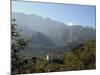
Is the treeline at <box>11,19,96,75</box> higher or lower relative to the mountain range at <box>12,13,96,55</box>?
lower

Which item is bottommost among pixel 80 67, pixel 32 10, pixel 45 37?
pixel 80 67

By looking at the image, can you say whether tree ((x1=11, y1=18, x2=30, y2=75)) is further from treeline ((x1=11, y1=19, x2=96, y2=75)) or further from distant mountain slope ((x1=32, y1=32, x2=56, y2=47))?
distant mountain slope ((x1=32, y1=32, x2=56, y2=47))

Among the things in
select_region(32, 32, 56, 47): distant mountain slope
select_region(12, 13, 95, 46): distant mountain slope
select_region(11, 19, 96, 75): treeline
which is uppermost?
select_region(12, 13, 95, 46): distant mountain slope

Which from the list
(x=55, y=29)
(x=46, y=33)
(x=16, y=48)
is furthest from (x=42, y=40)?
(x=16, y=48)

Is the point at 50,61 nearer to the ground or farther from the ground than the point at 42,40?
nearer to the ground

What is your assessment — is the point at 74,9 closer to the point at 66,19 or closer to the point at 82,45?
the point at 66,19

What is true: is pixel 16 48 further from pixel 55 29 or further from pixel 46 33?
pixel 55 29

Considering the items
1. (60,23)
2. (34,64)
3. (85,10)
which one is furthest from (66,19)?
(34,64)

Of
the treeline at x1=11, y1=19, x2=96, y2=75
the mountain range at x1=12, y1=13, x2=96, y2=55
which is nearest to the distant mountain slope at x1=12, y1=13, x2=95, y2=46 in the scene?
the mountain range at x1=12, y1=13, x2=96, y2=55

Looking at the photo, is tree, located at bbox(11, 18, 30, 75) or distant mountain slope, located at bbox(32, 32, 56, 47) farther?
distant mountain slope, located at bbox(32, 32, 56, 47)
